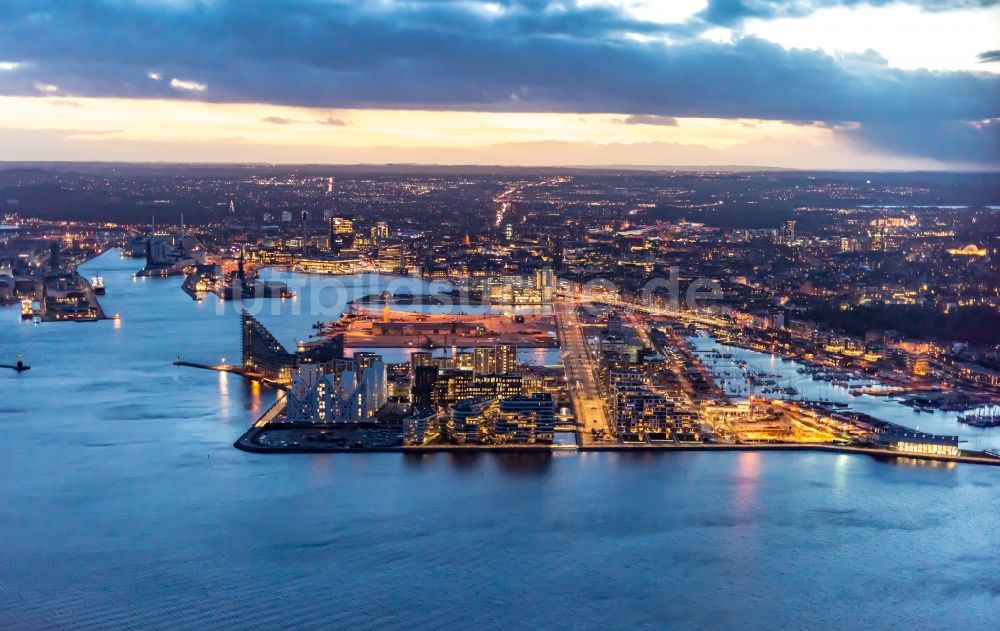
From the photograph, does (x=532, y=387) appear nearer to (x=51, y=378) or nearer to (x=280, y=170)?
(x=51, y=378)

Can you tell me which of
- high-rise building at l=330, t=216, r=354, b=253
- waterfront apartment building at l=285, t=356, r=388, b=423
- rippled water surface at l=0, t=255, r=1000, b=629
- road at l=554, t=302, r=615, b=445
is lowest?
rippled water surface at l=0, t=255, r=1000, b=629

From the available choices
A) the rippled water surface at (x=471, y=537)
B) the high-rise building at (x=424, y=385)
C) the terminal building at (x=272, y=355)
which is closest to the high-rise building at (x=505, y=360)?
the high-rise building at (x=424, y=385)

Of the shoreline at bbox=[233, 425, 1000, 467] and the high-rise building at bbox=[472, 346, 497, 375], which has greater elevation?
the high-rise building at bbox=[472, 346, 497, 375]

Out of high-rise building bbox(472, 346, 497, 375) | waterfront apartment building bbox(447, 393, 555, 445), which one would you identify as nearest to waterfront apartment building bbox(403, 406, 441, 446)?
waterfront apartment building bbox(447, 393, 555, 445)

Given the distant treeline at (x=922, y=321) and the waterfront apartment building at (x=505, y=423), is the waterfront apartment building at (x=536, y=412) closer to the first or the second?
the waterfront apartment building at (x=505, y=423)

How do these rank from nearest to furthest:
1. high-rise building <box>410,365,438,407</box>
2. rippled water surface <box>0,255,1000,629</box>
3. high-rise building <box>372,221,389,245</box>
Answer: rippled water surface <box>0,255,1000,629</box> < high-rise building <box>410,365,438,407</box> < high-rise building <box>372,221,389,245</box>

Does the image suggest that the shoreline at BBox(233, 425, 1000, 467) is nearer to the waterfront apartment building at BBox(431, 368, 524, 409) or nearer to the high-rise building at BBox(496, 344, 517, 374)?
the waterfront apartment building at BBox(431, 368, 524, 409)

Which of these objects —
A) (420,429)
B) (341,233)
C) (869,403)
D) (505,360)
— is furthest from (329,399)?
(341,233)

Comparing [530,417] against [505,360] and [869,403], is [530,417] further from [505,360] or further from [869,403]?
[869,403]
